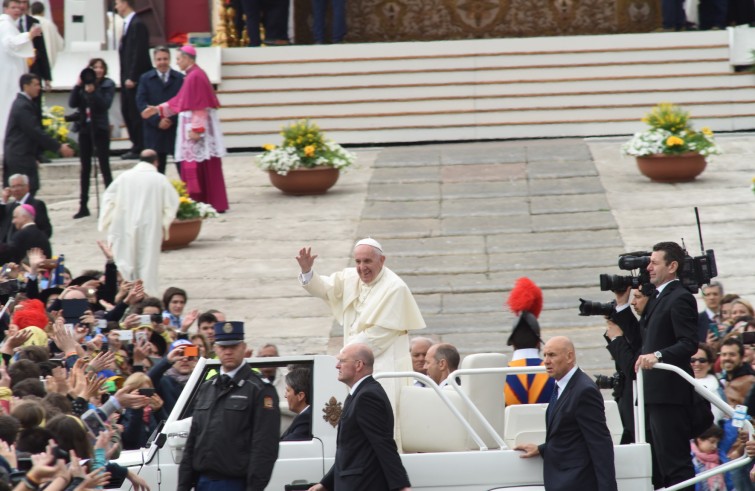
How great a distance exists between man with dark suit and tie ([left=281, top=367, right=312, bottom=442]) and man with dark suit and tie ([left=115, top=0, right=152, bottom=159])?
12.6 metres

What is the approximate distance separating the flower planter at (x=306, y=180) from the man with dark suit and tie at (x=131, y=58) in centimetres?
259

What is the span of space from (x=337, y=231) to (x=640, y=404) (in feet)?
31.6

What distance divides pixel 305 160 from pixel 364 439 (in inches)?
472

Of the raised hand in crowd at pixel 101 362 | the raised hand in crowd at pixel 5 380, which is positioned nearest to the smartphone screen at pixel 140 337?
the raised hand in crowd at pixel 101 362

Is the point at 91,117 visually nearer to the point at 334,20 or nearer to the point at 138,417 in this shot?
the point at 334,20

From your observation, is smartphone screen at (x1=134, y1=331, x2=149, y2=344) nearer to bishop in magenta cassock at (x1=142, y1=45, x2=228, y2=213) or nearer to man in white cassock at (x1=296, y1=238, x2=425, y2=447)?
man in white cassock at (x1=296, y1=238, x2=425, y2=447)

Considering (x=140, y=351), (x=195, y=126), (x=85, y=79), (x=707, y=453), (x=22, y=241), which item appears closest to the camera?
(x=707, y=453)

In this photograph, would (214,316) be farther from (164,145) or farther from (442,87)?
(442,87)

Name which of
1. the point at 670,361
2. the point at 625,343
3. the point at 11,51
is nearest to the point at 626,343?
the point at 625,343

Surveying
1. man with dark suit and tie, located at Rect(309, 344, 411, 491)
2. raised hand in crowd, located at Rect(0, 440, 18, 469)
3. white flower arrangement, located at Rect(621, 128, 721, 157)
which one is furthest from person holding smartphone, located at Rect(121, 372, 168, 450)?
white flower arrangement, located at Rect(621, 128, 721, 157)

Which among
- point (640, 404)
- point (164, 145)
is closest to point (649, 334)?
point (640, 404)

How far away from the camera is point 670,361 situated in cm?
861

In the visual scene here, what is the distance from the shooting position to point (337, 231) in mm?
17516

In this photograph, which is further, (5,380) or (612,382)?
(612,382)
